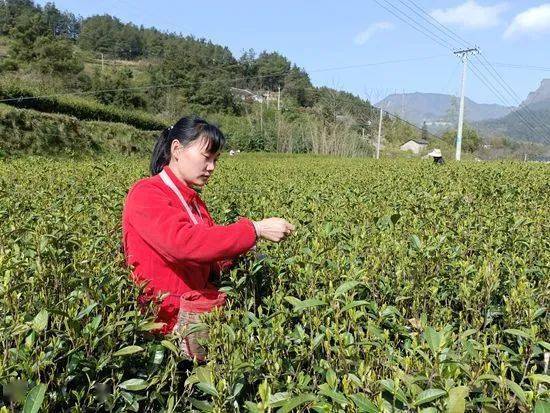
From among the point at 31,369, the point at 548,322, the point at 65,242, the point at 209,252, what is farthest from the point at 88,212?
the point at 548,322

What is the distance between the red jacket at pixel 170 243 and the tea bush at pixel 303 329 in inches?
4.7

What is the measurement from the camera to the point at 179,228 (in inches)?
80.7

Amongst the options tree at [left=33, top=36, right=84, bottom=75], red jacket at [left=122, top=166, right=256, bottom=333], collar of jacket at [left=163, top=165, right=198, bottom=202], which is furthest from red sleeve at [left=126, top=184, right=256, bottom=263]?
tree at [left=33, top=36, right=84, bottom=75]

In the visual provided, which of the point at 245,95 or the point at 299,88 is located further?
the point at 299,88

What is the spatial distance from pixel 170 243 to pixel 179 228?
0.24ft

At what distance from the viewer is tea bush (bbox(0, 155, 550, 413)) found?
1.25m

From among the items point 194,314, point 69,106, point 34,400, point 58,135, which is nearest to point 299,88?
point 69,106

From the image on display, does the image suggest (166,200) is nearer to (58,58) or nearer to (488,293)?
(488,293)

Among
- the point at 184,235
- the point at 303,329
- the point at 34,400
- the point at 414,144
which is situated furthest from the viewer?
the point at 414,144

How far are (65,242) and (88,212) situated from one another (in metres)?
1.44

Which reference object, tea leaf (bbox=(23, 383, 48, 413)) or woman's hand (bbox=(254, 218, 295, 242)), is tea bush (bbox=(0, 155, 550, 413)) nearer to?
tea leaf (bbox=(23, 383, 48, 413))

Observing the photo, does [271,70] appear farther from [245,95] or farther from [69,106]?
[69,106]

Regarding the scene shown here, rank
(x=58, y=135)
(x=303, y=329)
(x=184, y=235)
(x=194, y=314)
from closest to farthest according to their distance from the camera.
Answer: (x=303, y=329), (x=194, y=314), (x=184, y=235), (x=58, y=135)

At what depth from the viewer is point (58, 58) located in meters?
43.0
